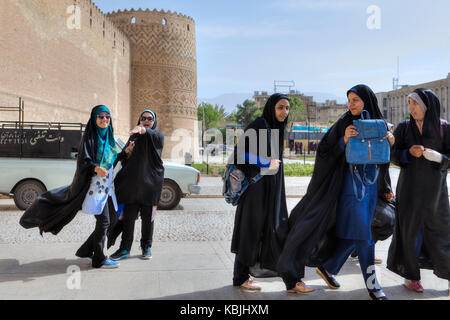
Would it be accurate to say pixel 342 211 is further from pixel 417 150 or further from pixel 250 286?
pixel 250 286

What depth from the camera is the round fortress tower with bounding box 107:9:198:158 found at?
3100cm

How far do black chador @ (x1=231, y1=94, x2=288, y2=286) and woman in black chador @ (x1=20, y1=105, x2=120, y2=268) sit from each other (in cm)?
140

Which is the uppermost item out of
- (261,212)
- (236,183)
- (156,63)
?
(156,63)

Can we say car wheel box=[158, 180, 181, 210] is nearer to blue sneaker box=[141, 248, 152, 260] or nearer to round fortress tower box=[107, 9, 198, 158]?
blue sneaker box=[141, 248, 152, 260]

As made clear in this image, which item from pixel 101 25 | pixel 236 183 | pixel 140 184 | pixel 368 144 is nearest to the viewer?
pixel 368 144

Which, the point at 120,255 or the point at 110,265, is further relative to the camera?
the point at 120,255

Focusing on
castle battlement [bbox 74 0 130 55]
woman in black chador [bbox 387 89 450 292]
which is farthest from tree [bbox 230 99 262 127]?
woman in black chador [bbox 387 89 450 292]

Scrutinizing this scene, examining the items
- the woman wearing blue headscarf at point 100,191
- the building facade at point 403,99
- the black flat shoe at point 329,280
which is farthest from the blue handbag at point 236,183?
the building facade at point 403,99

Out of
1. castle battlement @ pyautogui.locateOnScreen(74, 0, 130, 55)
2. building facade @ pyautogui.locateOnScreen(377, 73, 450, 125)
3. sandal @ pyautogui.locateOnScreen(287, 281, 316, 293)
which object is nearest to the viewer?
sandal @ pyautogui.locateOnScreen(287, 281, 316, 293)

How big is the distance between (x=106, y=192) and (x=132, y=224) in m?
0.56

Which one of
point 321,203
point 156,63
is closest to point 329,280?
point 321,203

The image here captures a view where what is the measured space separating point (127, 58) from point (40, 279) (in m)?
27.4

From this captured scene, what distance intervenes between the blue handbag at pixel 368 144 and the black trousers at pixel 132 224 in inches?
94.0

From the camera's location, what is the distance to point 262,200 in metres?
3.71
